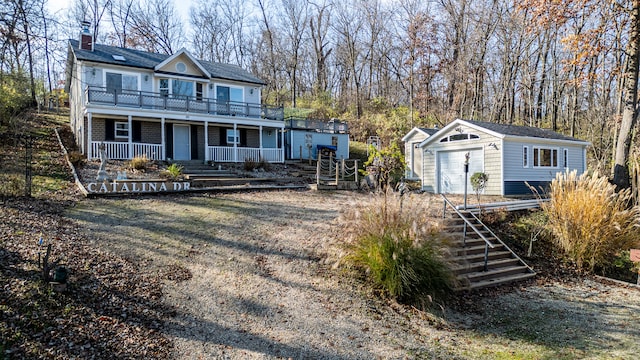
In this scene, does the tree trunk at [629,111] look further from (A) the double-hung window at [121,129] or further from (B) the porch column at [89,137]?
(A) the double-hung window at [121,129]

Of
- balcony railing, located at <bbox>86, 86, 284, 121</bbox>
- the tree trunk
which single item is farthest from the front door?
the tree trunk

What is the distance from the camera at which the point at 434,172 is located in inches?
784

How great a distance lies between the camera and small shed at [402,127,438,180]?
72.7 ft

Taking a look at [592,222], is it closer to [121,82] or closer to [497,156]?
[497,156]

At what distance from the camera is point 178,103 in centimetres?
2123

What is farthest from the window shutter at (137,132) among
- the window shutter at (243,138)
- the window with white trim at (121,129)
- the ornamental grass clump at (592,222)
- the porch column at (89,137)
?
the ornamental grass clump at (592,222)

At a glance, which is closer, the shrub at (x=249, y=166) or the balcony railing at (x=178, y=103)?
the balcony railing at (x=178, y=103)

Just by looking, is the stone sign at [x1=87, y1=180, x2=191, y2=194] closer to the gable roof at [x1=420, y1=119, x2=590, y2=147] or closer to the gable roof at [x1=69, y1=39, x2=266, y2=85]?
the gable roof at [x1=69, y1=39, x2=266, y2=85]

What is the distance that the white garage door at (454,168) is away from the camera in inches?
710

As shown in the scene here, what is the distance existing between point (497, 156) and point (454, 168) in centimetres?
243

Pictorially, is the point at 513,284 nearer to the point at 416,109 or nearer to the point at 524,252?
the point at 524,252

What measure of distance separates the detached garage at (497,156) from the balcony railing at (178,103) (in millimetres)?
10439

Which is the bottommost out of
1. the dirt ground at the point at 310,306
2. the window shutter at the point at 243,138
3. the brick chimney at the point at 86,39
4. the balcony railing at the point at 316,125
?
the dirt ground at the point at 310,306

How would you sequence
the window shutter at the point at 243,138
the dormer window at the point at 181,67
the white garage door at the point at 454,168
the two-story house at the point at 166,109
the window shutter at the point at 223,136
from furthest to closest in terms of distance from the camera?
1. the window shutter at the point at 243,138
2. the window shutter at the point at 223,136
3. the dormer window at the point at 181,67
4. the two-story house at the point at 166,109
5. the white garage door at the point at 454,168
